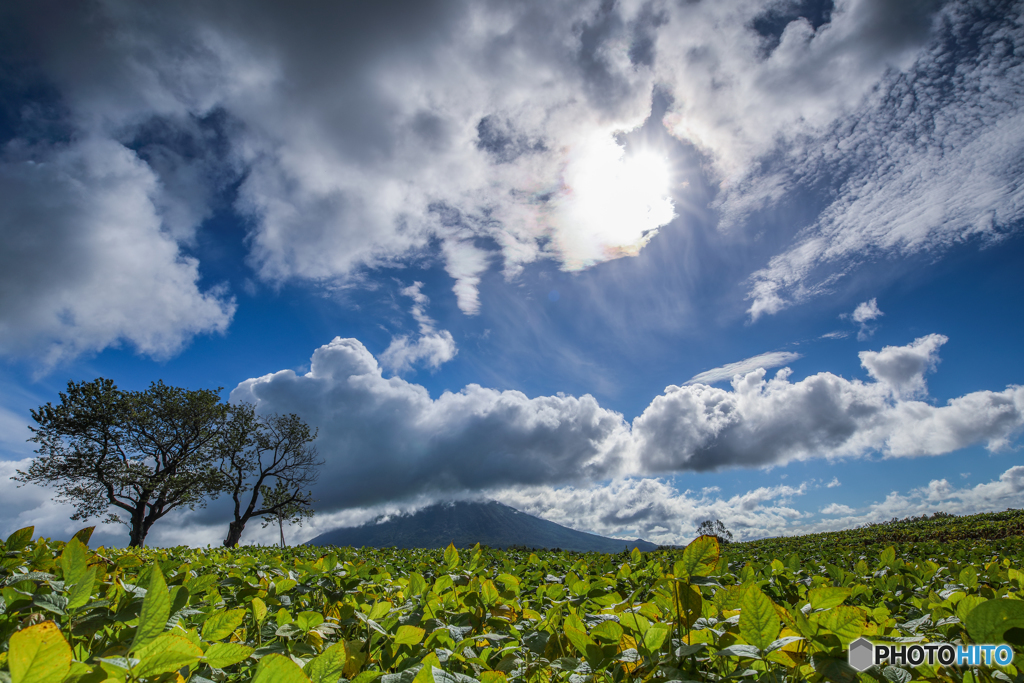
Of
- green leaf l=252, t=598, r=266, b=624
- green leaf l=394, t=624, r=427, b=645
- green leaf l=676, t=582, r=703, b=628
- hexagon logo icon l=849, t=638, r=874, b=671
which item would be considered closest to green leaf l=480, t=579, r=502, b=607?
green leaf l=394, t=624, r=427, b=645

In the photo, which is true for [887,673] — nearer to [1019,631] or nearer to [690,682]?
[1019,631]


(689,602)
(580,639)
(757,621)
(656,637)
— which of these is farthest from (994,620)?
(580,639)

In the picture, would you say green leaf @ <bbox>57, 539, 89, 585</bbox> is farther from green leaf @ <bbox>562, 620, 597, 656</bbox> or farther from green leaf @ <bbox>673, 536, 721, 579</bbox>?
green leaf @ <bbox>673, 536, 721, 579</bbox>

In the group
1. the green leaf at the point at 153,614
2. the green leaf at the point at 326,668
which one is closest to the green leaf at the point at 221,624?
the green leaf at the point at 153,614

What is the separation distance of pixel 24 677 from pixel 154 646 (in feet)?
1.01

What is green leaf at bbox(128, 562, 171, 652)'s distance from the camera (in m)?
1.15

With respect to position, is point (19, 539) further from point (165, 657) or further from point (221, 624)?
point (165, 657)

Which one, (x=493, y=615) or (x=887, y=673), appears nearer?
(x=887, y=673)

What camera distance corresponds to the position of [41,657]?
2.82 feet

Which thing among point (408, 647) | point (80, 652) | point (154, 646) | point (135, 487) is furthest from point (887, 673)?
point (135, 487)

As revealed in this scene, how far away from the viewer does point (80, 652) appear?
4.73 feet

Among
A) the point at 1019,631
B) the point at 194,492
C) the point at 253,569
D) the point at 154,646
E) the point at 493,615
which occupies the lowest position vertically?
the point at 194,492

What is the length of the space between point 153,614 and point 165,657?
0.47ft

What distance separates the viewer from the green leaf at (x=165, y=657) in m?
1.05
